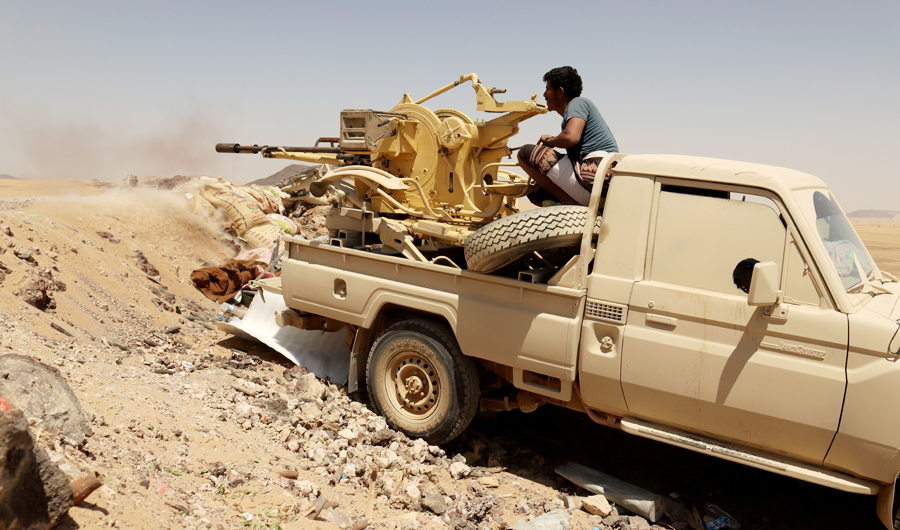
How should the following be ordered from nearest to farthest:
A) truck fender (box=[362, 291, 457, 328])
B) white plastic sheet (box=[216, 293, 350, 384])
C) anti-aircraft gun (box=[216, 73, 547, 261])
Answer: truck fender (box=[362, 291, 457, 328]) < anti-aircraft gun (box=[216, 73, 547, 261]) < white plastic sheet (box=[216, 293, 350, 384])

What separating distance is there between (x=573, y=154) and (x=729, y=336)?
1.84 metres

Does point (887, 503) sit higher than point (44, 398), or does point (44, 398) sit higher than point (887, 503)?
point (44, 398)

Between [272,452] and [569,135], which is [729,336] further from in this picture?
[272,452]

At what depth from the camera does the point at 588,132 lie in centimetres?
486

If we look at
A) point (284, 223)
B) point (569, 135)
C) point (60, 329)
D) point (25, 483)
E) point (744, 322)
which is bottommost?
point (60, 329)

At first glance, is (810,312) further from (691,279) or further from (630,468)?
(630,468)

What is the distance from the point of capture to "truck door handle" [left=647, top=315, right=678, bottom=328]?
3920 mm

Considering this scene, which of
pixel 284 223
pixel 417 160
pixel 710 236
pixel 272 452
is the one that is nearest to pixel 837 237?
pixel 710 236

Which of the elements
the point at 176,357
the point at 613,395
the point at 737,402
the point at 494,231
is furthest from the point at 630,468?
the point at 176,357

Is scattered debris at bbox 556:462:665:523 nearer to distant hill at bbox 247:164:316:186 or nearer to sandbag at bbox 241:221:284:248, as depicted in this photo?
sandbag at bbox 241:221:284:248

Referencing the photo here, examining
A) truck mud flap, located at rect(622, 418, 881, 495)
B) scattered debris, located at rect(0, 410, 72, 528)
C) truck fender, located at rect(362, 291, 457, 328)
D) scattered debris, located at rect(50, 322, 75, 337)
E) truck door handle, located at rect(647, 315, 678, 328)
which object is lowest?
truck mud flap, located at rect(622, 418, 881, 495)

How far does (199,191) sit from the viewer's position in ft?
39.1

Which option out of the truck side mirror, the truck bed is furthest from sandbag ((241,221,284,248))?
the truck side mirror

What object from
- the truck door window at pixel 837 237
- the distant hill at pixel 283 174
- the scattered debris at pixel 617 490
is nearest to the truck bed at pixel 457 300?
the scattered debris at pixel 617 490
